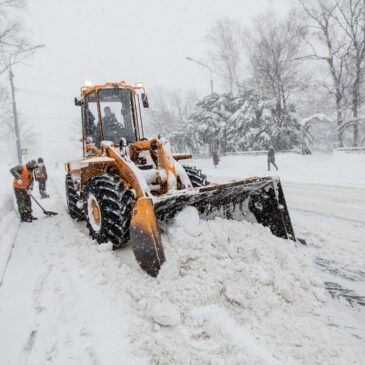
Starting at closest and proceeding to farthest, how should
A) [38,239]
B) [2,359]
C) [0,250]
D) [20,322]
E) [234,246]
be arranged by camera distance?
[2,359] < [20,322] < [234,246] < [0,250] < [38,239]

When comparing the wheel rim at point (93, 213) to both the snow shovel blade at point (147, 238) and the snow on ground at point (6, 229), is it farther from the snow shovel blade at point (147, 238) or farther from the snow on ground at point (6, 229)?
the snow shovel blade at point (147, 238)

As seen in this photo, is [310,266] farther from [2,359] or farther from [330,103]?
[330,103]

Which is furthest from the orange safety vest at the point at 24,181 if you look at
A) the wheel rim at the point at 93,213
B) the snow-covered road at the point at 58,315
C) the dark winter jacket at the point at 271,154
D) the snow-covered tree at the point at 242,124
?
the snow-covered tree at the point at 242,124

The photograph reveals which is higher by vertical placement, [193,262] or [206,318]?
[193,262]

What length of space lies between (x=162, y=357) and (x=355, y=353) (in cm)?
146

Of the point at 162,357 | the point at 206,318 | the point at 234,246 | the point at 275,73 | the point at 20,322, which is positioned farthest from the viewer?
the point at 275,73

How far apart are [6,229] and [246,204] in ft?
14.7

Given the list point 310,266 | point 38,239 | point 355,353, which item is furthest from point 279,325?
point 38,239

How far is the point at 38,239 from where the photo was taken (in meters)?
6.00

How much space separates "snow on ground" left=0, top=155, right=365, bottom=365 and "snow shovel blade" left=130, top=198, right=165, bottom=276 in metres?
0.12

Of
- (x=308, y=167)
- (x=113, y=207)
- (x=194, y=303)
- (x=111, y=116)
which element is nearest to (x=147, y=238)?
(x=194, y=303)

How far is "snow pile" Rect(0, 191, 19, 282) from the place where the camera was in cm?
486

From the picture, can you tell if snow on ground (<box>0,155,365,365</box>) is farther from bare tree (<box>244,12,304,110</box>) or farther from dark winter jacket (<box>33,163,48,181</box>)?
bare tree (<box>244,12,304,110</box>)

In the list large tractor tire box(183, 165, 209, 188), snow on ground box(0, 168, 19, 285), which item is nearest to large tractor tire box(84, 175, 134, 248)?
large tractor tire box(183, 165, 209, 188)
